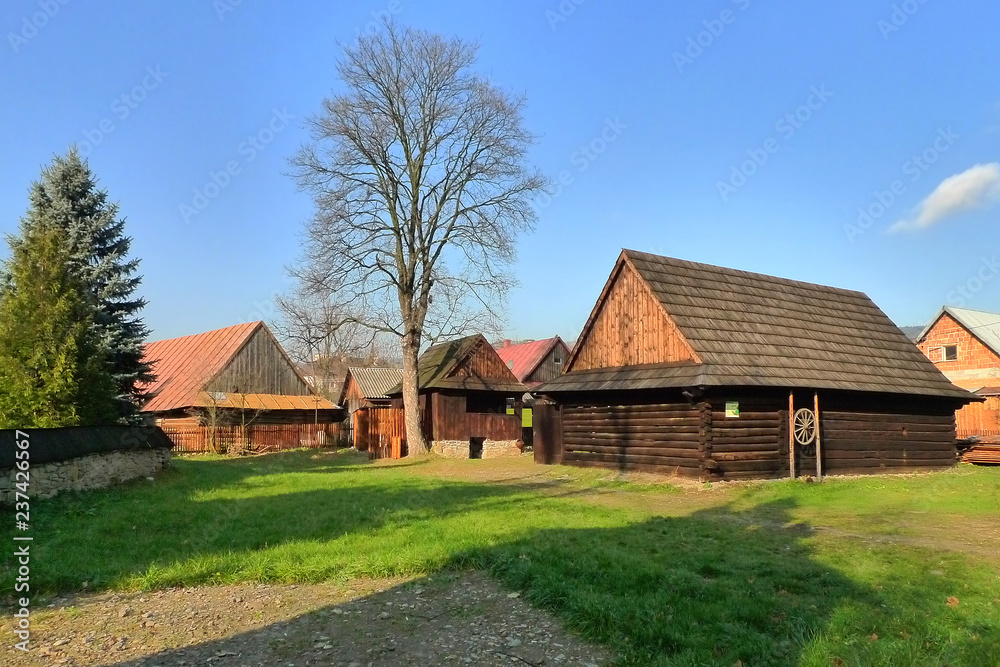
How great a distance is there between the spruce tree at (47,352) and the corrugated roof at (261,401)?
1689cm

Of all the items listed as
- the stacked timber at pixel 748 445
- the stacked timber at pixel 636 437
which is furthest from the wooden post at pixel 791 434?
the stacked timber at pixel 636 437

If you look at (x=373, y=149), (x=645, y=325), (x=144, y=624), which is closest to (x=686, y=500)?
(x=645, y=325)

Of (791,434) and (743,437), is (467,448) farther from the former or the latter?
(791,434)

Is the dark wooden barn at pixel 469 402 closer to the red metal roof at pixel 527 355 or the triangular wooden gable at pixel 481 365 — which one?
the triangular wooden gable at pixel 481 365

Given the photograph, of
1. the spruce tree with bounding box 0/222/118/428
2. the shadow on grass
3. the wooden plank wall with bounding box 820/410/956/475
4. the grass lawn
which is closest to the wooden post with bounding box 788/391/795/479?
the wooden plank wall with bounding box 820/410/956/475

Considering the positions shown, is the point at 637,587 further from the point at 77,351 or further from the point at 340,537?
the point at 77,351

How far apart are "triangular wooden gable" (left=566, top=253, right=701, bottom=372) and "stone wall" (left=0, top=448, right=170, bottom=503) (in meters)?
12.8

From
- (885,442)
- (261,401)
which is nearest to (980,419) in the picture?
(885,442)

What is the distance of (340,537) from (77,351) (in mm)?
9400

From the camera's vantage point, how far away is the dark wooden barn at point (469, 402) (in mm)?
30375

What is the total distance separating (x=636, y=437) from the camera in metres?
20.0

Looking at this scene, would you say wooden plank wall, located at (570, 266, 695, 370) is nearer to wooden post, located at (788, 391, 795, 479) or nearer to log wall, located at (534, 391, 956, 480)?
log wall, located at (534, 391, 956, 480)

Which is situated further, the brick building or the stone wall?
the brick building

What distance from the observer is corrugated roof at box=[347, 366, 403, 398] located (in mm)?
49709
